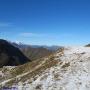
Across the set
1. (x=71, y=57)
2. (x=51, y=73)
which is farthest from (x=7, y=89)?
(x=71, y=57)

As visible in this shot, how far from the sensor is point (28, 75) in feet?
123

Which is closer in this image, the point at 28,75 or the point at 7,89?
the point at 7,89

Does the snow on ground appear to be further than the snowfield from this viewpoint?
No

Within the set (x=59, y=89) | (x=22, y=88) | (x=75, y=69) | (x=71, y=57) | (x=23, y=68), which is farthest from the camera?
(x=23, y=68)

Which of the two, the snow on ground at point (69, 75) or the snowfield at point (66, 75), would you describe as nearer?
the snow on ground at point (69, 75)

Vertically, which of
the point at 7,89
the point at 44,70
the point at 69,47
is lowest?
the point at 7,89

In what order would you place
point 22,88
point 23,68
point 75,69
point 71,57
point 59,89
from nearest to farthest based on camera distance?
point 59,89 < point 22,88 < point 75,69 < point 71,57 < point 23,68

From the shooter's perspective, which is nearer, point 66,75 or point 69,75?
point 69,75

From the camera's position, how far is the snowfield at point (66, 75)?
31.6 m

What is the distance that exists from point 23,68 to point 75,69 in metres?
12.3

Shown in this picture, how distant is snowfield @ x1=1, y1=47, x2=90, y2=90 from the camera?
31641 millimetres

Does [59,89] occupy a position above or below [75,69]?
below

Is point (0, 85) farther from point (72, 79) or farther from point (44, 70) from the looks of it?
point (72, 79)

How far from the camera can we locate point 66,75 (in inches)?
1359
